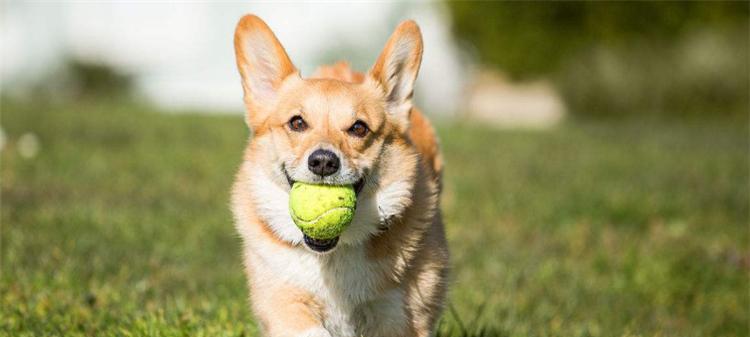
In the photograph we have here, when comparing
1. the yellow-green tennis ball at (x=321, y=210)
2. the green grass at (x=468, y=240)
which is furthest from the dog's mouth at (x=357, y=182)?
the green grass at (x=468, y=240)

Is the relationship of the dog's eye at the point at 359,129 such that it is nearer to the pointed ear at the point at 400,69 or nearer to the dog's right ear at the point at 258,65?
the pointed ear at the point at 400,69

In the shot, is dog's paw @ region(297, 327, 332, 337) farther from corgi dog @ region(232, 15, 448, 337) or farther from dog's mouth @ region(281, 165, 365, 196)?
dog's mouth @ region(281, 165, 365, 196)

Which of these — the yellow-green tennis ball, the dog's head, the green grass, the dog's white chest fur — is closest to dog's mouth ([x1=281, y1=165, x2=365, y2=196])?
the dog's head

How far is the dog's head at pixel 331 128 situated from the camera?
3184 mm

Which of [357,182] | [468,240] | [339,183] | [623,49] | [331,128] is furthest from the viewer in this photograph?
[623,49]

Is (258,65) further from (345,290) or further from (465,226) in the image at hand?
(465,226)

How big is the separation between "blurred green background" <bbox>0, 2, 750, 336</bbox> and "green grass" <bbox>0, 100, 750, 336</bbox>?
18mm

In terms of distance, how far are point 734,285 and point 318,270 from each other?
3.55m

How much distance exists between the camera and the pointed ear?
3529mm

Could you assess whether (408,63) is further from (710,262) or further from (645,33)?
(645,33)

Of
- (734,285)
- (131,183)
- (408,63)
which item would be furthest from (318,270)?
(131,183)

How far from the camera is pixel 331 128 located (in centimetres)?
334

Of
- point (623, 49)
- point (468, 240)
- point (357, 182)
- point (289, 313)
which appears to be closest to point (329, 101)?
point (357, 182)

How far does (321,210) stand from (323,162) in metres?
0.19
